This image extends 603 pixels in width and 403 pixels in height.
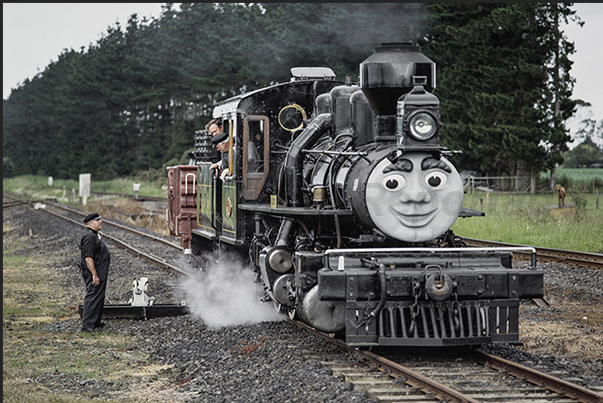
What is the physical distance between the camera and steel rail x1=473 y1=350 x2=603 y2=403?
565 cm

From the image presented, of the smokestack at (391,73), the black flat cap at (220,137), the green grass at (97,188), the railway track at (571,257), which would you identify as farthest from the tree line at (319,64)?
the smokestack at (391,73)

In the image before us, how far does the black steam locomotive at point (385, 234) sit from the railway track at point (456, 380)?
0.24m

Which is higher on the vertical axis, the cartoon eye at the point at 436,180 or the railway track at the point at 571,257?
the cartoon eye at the point at 436,180

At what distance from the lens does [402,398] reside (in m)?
5.78

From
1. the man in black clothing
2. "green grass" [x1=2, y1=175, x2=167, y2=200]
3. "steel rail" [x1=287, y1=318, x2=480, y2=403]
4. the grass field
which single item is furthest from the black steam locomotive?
"green grass" [x1=2, y1=175, x2=167, y2=200]

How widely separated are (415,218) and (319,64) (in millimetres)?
23312

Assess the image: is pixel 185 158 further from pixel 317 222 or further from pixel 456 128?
pixel 317 222

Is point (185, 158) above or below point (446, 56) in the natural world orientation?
below

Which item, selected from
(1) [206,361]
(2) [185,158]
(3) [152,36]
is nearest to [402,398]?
(1) [206,361]

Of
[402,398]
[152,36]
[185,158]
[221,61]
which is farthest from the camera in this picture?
[152,36]

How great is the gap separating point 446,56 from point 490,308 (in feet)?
105

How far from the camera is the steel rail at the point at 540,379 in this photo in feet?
18.5

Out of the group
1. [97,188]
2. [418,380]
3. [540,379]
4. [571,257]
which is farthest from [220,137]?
[97,188]

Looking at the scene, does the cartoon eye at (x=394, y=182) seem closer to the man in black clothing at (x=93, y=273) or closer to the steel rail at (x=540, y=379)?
the steel rail at (x=540, y=379)
